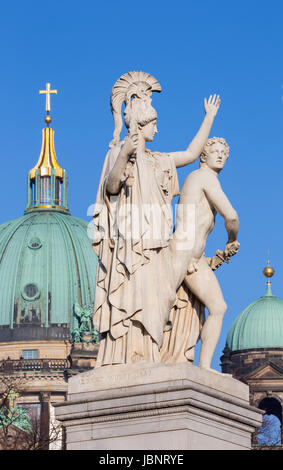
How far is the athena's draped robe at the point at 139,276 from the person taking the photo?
18.1 m

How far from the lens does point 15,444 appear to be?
5547cm

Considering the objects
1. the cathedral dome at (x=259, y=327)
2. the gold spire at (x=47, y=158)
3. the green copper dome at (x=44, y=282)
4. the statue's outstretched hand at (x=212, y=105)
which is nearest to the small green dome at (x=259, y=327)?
the cathedral dome at (x=259, y=327)

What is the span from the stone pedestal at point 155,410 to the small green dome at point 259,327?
331 ft

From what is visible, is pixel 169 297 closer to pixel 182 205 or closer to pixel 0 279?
pixel 182 205

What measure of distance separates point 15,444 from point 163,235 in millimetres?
38197

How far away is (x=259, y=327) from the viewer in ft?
389

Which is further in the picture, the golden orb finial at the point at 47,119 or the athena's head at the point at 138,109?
the golden orb finial at the point at 47,119

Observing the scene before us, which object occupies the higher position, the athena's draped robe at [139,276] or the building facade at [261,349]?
the building facade at [261,349]

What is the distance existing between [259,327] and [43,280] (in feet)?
63.5

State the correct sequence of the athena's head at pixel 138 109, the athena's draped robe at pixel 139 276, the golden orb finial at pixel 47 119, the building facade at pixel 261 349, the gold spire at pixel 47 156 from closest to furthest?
the athena's draped robe at pixel 139 276
the athena's head at pixel 138 109
the building facade at pixel 261 349
the gold spire at pixel 47 156
the golden orb finial at pixel 47 119

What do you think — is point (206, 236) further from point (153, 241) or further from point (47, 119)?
point (47, 119)

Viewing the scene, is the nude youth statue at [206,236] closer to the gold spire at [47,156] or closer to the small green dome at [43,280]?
the small green dome at [43,280]
